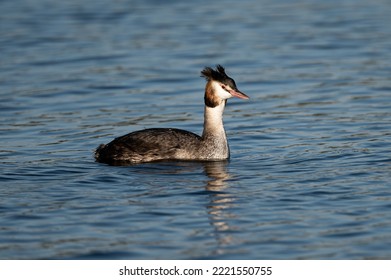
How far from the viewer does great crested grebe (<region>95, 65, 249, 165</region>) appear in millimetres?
13133

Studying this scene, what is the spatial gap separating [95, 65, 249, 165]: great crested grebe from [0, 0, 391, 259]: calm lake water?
0.21 meters

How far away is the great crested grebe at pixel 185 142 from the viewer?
43.1 feet

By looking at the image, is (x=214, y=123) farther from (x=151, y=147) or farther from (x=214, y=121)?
(x=151, y=147)

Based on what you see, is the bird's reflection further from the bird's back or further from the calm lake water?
the bird's back

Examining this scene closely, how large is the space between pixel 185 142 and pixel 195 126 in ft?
8.97

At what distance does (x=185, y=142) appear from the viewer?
13.2 meters

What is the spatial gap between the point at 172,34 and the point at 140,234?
14.6m

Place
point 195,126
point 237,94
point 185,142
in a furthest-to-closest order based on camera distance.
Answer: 1. point 195,126
2. point 185,142
3. point 237,94

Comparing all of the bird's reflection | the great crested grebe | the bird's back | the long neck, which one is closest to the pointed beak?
the great crested grebe

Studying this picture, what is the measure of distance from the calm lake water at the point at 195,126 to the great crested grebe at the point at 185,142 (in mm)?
213

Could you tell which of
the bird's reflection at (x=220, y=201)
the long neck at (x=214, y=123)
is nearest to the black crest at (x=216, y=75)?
the long neck at (x=214, y=123)

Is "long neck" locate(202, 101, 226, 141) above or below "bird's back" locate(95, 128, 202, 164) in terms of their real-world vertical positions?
above

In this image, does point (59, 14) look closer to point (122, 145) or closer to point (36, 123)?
point (36, 123)

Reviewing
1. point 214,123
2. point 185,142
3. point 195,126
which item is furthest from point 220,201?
point 195,126
